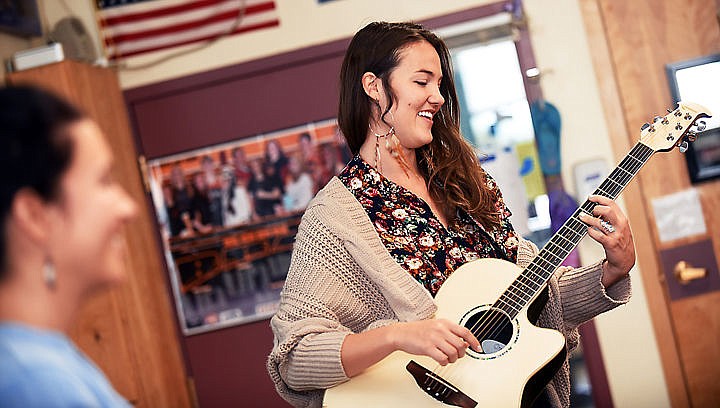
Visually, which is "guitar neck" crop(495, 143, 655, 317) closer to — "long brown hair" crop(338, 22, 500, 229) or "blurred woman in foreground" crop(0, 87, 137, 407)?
"long brown hair" crop(338, 22, 500, 229)

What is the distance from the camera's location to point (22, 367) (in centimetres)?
73

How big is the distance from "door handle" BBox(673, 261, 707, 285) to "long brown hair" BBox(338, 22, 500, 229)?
1893mm

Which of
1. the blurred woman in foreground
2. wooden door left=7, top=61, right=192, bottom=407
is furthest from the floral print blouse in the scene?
wooden door left=7, top=61, right=192, bottom=407

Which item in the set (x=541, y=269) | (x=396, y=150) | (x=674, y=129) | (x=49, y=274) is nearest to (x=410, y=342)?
(x=541, y=269)

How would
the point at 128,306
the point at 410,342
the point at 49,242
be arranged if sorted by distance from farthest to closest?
1. the point at 128,306
2. the point at 410,342
3. the point at 49,242

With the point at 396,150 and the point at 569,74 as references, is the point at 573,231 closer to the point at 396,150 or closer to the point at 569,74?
the point at 396,150

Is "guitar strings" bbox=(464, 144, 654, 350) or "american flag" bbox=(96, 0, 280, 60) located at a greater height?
"american flag" bbox=(96, 0, 280, 60)

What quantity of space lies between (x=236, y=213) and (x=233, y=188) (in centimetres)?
11

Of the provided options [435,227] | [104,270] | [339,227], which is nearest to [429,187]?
[435,227]

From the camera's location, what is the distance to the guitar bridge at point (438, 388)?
1915 mm

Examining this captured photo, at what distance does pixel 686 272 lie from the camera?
3.77 metres

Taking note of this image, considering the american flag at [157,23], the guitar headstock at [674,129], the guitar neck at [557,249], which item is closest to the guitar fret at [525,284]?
the guitar neck at [557,249]

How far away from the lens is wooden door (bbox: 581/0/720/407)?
3791mm

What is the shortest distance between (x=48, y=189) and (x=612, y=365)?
11.2 ft
